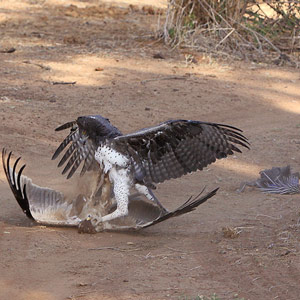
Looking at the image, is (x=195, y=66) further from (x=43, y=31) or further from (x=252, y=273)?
(x=252, y=273)

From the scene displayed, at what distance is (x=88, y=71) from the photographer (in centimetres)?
1004

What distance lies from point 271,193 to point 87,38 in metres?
6.65

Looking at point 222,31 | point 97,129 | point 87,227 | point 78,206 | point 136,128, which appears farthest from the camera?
point 222,31

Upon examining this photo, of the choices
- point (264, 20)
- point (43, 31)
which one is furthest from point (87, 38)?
point (264, 20)

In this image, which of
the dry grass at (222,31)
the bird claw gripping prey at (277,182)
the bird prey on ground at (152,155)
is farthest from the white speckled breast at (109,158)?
the dry grass at (222,31)

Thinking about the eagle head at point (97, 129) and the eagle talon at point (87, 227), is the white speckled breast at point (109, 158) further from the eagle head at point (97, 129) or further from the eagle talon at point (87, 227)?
the eagle talon at point (87, 227)

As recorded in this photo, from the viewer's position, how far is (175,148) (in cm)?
512

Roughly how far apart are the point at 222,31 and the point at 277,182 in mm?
5758

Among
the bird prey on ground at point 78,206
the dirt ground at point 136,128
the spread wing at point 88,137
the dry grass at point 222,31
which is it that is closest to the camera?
the dirt ground at point 136,128

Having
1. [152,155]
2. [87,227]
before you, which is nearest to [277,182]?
[152,155]

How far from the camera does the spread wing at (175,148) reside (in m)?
5.00

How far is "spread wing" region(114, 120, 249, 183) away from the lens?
5.00m

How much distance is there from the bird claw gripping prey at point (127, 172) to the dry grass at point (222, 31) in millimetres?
6118

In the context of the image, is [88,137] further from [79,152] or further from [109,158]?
[109,158]
